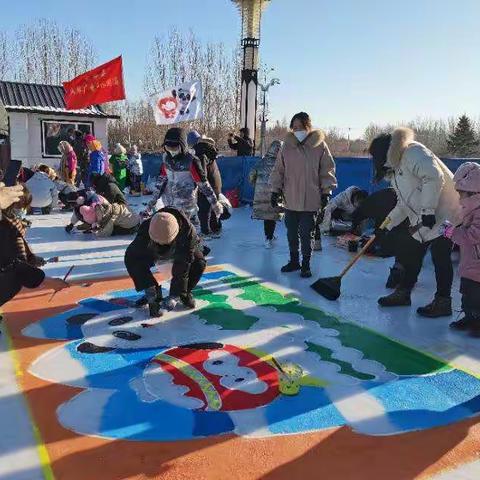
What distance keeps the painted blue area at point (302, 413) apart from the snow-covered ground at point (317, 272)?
648mm

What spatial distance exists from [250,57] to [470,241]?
15.7 metres

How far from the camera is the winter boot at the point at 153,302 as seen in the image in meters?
4.24

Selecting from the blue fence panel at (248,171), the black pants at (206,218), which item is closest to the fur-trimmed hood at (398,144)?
the blue fence panel at (248,171)

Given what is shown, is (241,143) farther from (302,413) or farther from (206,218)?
(302,413)

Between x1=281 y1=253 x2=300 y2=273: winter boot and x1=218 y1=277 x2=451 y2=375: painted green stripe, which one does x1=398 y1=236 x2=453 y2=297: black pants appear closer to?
x1=218 y1=277 x2=451 y2=375: painted green stripe

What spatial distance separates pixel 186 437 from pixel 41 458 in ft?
2.13

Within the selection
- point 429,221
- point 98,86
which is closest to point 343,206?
point 429,221

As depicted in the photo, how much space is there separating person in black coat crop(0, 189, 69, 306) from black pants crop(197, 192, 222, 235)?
14.8 ft

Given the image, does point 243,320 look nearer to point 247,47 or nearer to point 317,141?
point 317,141

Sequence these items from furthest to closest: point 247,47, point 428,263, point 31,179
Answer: point 247,47 → point 31,179 → point 428,263

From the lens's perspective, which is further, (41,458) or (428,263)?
(428,263)

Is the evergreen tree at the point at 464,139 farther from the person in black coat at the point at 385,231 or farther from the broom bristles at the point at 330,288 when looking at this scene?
the broom bristles at the point at 330,288

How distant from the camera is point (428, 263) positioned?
667 cm

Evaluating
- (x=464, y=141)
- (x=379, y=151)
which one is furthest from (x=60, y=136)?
(x=464, y=141)
